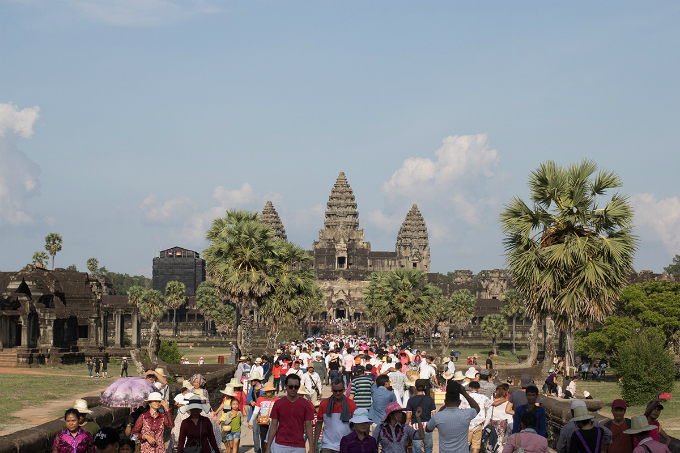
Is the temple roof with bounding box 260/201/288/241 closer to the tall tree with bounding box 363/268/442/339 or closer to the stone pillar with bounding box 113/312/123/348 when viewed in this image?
the stone pillar with bounding box 113/312/123/348

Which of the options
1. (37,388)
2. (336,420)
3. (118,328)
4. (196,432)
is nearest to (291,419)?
(336,420)

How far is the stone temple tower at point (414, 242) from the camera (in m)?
159

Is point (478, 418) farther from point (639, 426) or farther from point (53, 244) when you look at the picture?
point (53, 244)

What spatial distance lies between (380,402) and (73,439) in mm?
5264

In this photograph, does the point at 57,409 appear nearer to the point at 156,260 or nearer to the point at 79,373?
the point at 79,373

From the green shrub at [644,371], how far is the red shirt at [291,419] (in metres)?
15.8

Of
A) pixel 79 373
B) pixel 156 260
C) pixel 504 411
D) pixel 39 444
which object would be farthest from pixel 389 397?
pixel 156 260

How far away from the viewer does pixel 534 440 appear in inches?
325

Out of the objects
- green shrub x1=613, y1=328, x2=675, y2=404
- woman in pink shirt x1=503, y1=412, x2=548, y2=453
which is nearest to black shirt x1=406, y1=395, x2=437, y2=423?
woman in pink shirt x1=503, y1=412, x2=548, y2=453

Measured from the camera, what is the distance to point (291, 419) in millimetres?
9461

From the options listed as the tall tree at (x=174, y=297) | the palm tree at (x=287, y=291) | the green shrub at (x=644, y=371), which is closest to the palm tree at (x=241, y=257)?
the palm tree at (x=287, y=291)

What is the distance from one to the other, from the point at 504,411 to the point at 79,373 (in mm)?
32433

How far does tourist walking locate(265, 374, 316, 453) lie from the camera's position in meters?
9.41

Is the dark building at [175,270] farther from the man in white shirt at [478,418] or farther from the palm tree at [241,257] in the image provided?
the man in white shirt at [478,418]
